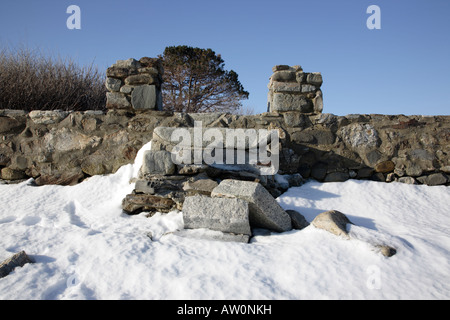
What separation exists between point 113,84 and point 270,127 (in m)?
1.98

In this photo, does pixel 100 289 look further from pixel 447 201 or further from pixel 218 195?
pixel 447 201

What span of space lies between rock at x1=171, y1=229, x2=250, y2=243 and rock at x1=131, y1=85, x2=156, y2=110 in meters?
1.95

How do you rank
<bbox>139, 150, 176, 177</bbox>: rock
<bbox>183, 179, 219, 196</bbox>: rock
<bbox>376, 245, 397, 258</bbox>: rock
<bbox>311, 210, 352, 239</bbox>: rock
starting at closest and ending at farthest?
<bbox>376, 245, 397, 258</bbox>: rock → <bbox>311, 210, 352, 239</bbox>: rock → <bbox>183, 179, 219, 196</bbox>: rock → <bbox>139, 150, 176, 177</bbox>: rock

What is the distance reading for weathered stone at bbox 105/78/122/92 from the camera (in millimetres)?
3596

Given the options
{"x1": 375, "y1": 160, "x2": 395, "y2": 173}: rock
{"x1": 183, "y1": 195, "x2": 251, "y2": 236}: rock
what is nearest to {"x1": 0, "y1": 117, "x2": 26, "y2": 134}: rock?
{"x1": 183, "y1": 195, "x2": 251, "y2": 236}: rock

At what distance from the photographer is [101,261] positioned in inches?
70.1

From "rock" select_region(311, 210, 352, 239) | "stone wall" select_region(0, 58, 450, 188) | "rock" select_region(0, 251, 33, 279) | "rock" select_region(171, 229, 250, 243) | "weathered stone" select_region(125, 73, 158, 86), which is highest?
"weathered stone" select_region(125, 73, 158, 86)

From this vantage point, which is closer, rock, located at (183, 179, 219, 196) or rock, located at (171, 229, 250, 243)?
rock, located at (171, 229, 250, 243)

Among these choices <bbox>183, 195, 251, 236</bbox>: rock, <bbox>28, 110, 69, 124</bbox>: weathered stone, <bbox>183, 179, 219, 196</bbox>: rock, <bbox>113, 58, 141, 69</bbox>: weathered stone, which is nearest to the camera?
<bbox>183, 195, 251, 236</bbox>: rock

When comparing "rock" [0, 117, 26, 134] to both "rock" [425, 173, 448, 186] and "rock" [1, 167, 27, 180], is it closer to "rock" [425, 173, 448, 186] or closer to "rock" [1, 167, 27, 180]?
"rock" [1, 167, 27, 180]

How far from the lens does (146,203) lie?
8.77 feet

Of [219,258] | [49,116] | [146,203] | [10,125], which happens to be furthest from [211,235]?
[10,125]

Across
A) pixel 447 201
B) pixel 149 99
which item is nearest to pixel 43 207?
pixel 149 99
